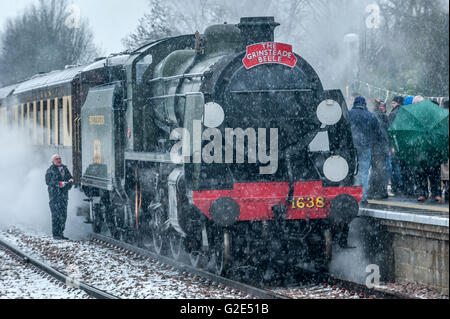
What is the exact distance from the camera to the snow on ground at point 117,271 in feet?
26.4

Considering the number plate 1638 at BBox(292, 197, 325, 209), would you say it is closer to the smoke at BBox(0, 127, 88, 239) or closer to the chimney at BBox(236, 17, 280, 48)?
the chimney at BBox(236, 17, 280, 48)

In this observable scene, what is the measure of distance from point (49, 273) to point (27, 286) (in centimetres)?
75

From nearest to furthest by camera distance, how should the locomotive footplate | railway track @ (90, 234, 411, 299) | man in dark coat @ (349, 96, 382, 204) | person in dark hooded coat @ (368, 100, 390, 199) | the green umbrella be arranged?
railway track @ (90, 234, 411, 299), the locomotive footplate, the green umbrella, man in dark coat @ (349, 96, 382, 204), person in dark hooded coat @ (368, 100, 390, 199)

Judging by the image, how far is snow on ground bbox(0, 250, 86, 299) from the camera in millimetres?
8188

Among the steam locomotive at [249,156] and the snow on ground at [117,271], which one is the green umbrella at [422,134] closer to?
the steam locomotive at [249,156]

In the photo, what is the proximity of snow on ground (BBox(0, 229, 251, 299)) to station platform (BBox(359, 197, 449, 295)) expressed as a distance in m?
2.06

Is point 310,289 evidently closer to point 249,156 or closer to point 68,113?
point 249,156

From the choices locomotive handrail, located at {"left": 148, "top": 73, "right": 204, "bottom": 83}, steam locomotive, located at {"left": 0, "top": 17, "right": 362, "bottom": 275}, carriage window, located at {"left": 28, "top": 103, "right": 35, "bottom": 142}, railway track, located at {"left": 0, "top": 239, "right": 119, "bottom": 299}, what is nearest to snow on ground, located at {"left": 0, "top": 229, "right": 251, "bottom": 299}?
railway track, located at {"left": 0, "top": 239, "right": 119, "bottom": 299}

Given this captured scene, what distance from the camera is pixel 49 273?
956 cm

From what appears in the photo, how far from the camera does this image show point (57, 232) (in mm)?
13031

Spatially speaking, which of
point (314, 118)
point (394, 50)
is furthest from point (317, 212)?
point (394, 50)
